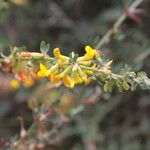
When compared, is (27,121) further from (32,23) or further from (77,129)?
(32,23)

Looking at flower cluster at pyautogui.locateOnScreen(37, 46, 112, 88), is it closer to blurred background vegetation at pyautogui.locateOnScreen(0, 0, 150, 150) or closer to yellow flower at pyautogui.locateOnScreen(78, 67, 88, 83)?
yellow flower at pyautogui.locateOnScreen(78, 67, 88, 83)

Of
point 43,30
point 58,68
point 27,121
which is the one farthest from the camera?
point 43,30

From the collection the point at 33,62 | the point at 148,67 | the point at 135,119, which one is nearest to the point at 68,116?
the point at 33,62

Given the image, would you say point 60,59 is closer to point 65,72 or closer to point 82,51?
point 65,72

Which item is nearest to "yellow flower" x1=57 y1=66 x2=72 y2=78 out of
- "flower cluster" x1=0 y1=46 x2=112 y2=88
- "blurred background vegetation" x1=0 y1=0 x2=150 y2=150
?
"flower cluster" x1=0 y1=46 x2=112 y2=88

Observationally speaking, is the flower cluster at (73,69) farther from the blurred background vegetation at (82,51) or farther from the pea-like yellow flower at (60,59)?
the blurred background vegetation at (82,51)

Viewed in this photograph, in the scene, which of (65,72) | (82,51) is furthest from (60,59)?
(82,51)

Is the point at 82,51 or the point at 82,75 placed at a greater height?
the point at 82,51

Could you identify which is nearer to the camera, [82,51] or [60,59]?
[60,59]
